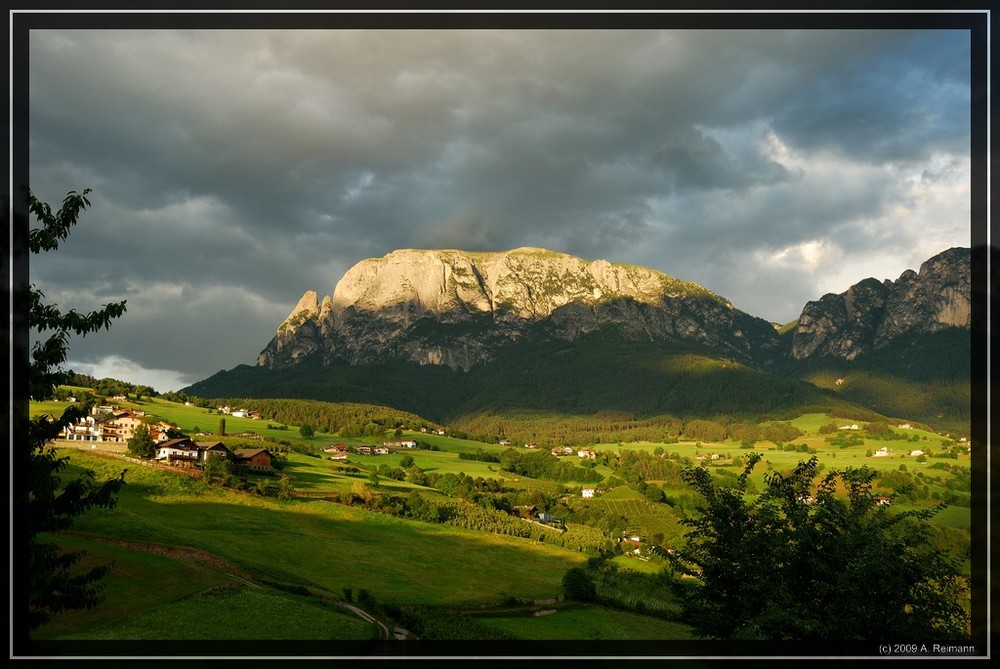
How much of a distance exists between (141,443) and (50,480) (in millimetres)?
8853

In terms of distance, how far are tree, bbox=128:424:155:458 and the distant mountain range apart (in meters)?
40.4

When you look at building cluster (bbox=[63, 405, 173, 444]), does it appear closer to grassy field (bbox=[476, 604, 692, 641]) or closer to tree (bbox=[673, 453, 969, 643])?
grassy field (bbox=[476, 604, 692, 641])

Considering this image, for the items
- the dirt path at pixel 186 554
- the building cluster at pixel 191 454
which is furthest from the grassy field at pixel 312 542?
the building cluster at pixel 191 454

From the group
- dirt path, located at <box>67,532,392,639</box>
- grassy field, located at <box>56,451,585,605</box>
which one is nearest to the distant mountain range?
grassy field, located at <box>56,451,585,605</box>

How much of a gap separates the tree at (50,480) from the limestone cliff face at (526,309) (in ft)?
299

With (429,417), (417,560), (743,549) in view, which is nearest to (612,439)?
(429,417)

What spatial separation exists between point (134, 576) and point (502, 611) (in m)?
5.90

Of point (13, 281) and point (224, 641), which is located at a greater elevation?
point (13, 281)

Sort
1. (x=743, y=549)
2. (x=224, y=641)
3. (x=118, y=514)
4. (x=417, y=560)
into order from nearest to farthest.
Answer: (x=224, y=641) < (x=743, y=549) < (x=118, y=514) < (x=417, y=560)

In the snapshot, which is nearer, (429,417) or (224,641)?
(224,641)

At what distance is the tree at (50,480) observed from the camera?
5273 mm

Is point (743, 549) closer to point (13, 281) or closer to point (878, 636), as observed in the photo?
point (878, 636)

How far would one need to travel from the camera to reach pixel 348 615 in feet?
23.5

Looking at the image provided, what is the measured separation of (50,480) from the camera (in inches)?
219
